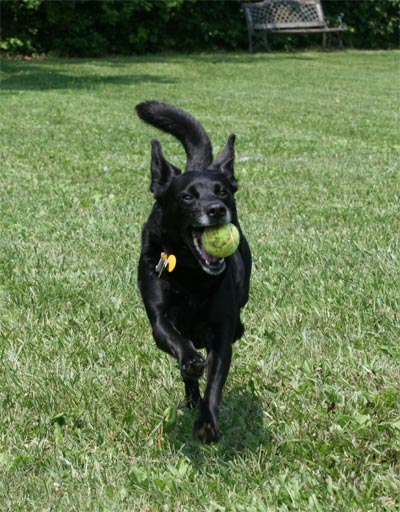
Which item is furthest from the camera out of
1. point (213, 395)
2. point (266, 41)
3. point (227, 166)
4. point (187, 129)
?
point (266, 41)

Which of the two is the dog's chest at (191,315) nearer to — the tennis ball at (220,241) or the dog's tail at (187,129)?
the tennis ball at (220,241)

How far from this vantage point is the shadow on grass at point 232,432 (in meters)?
2.92

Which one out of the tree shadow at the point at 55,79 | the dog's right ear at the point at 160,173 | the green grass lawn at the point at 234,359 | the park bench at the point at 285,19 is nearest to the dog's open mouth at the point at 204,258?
the dog's right ear at the point at 160,173

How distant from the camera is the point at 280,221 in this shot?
21.7 ft

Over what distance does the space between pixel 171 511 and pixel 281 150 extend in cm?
884

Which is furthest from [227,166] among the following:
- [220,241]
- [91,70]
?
[91,70]

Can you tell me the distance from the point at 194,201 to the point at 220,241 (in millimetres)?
291

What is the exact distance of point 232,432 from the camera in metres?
3.09

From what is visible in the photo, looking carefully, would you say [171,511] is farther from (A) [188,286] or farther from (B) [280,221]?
(B) [280,221]

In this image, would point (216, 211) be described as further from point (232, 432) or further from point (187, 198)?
point (232, 432)

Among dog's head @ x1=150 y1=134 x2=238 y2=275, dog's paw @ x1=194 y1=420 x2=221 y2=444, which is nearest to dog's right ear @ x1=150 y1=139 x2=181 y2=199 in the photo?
dog's head @ x1=150 y1=134 x2=238 y2=275

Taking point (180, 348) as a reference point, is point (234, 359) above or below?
below

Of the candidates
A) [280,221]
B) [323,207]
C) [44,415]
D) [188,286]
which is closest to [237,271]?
[188,286]

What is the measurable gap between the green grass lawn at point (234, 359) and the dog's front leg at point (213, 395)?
141mm
